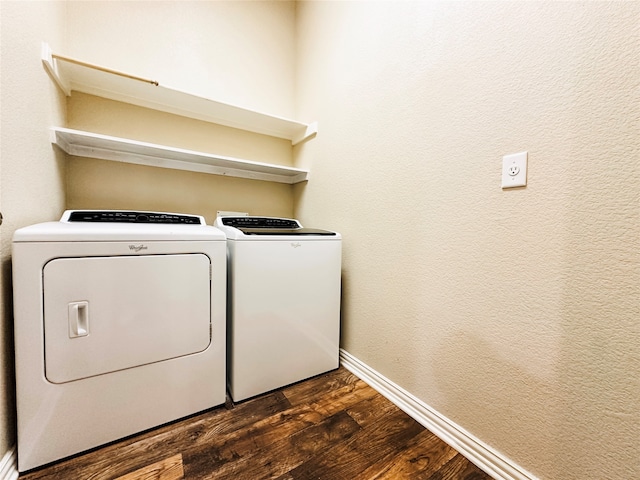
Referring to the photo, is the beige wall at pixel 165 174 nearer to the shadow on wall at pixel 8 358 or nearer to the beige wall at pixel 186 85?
the beige wall at pixel 186 85

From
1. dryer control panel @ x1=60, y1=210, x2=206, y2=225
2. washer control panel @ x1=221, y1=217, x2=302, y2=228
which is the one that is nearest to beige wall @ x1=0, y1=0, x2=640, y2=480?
dryer control panel @ x1=60, y1=210, x2=206, y2=225

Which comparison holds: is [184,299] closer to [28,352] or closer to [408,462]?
[28,352]

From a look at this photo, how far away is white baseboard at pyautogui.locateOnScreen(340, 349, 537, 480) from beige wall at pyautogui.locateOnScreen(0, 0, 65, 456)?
1.42 m

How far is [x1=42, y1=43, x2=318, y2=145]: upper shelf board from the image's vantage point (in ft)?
3.98

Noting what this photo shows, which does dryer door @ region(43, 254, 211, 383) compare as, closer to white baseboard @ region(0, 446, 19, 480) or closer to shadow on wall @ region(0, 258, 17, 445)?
shadow on wall @ region(0, 258, 17, 445)

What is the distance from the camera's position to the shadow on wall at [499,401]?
773 mm

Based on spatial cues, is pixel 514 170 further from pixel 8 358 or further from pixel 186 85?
pixel 186 85

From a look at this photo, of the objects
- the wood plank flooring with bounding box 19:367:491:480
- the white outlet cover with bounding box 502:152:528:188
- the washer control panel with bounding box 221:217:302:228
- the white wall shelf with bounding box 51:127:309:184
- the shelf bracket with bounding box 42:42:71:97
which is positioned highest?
the shelf bracket with bounding box 42:42:71:97

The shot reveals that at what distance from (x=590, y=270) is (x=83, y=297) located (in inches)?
62.7

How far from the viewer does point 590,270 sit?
0.69 meters

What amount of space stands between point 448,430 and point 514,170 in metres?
1.02

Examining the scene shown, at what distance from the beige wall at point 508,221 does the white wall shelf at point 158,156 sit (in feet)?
2.53

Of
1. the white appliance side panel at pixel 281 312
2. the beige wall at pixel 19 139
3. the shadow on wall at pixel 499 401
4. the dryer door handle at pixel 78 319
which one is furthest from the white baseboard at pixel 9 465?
the shadow on wall at pixel 499 401

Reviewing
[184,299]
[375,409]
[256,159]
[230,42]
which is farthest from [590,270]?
[230,42]
